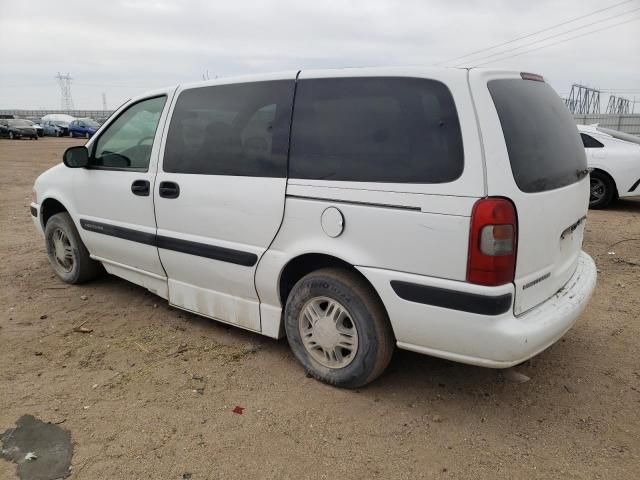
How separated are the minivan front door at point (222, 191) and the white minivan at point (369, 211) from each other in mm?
10

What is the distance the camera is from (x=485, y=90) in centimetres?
250

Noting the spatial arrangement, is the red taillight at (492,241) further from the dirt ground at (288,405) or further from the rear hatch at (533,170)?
the dirt ground at (288,405)

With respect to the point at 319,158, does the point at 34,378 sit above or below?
below

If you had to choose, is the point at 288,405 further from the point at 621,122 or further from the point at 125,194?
the point at 621,122

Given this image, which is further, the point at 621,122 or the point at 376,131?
the point at 621,122

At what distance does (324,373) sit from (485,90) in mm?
1824

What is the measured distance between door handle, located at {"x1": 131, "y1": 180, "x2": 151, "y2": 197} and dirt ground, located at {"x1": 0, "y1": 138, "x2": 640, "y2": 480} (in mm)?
1023

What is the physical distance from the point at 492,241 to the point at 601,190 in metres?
7.50

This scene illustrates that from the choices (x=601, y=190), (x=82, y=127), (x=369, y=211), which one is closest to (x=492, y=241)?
(x=369, y=211)

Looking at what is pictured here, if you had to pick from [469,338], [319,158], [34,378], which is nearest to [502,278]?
[469,338]

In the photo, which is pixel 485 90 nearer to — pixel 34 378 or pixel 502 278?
pixel 502 278

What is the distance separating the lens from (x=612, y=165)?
27.7ft

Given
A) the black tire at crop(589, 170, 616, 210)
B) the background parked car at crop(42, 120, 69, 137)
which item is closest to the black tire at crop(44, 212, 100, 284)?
the black tire at crop(589, 170, 616, 210)

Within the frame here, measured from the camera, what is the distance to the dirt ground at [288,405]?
2.45 m
